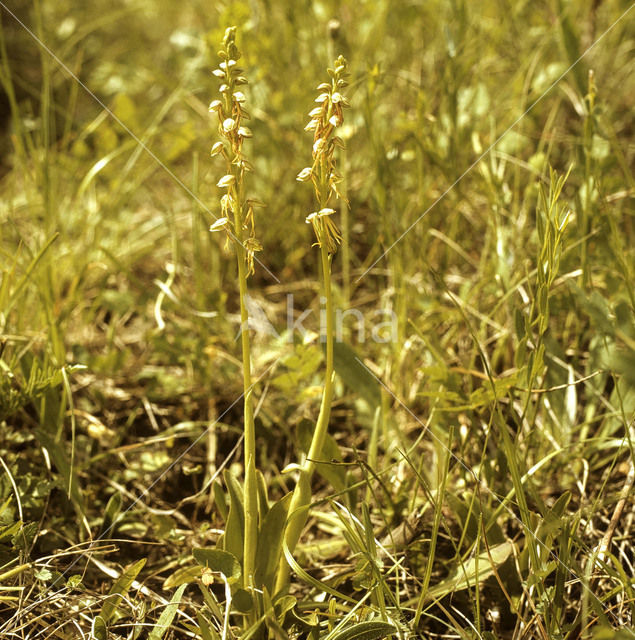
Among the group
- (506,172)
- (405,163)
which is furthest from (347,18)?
(506,172)

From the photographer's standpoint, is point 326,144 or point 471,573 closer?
point 326,144

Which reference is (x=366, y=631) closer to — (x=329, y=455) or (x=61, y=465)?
(x=329, y=455)

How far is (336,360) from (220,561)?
24.6 inches

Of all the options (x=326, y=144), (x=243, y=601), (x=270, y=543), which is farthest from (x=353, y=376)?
(x=326, y=144)

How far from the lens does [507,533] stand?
1435 millimetres

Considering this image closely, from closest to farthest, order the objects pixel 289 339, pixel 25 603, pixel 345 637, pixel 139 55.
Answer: pixel 345 637
pixel 25 603
pixel 289 339
pixel 139 55

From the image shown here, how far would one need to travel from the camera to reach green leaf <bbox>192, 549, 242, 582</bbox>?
1133mm

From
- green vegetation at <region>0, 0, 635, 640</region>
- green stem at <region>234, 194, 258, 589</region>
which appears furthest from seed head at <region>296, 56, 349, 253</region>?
green stem at <region>234, 194, 258, 589</region>

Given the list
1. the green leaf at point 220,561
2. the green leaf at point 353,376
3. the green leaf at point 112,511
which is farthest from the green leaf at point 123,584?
the green leaf at point 353,376

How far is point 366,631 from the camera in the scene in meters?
1.08

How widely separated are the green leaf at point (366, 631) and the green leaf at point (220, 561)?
0.66 ft

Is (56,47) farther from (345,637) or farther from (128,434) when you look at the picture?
(345,637)

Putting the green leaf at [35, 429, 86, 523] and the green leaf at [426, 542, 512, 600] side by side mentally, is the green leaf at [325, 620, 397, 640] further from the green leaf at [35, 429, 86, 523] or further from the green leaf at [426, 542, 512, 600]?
the green leaf at [35, 429, 86, 523]

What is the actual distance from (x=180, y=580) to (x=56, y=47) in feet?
9.65
